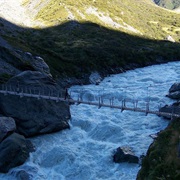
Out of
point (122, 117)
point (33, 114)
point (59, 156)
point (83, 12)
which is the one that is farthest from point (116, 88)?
point (83, 12)

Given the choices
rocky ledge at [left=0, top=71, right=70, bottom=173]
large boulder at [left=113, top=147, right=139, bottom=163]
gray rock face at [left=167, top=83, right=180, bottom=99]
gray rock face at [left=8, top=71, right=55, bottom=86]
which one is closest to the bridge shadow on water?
gray rock face at [left=8, top=71, right=55, bottom=86]

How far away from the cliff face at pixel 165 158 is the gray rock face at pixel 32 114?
42.8ft

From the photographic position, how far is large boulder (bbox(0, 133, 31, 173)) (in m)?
25.1

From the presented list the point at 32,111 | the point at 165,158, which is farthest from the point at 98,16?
the point at 165,158

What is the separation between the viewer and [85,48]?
76.4 meters

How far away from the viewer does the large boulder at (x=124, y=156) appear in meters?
25.8

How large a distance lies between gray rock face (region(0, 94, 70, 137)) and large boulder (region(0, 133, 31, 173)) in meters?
4.31

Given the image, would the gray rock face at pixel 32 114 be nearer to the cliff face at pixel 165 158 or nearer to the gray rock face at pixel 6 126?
the gray rock face at pixel 6 126

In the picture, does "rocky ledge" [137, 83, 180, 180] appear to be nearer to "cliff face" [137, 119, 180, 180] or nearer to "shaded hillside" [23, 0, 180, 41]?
"cliff face" [137, 119, 180, 180]

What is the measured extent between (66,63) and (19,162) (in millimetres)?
38190

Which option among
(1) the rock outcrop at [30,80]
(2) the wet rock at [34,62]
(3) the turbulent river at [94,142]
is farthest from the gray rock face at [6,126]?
(2) the wet rock at [34,62]

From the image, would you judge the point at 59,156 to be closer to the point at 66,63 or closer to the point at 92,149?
the point at 92,149

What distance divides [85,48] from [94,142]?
161 ft

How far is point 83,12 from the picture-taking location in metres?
124
